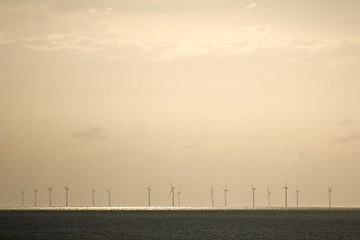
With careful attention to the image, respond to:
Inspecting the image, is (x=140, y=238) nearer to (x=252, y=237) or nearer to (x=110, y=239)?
(x=110, y=239)

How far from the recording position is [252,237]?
520 feet

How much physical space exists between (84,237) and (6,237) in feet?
47.0

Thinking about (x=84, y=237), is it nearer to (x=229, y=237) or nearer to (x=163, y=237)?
(x=163, y=237)

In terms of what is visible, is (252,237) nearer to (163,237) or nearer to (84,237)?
(163,237)

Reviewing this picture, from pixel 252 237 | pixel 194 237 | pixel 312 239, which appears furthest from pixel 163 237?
pixel 312 239

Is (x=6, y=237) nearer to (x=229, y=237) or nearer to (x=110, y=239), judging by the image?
(x=110, y=239)

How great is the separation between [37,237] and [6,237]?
5.67 m

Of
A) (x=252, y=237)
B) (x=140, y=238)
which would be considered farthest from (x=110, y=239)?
(x=252, y=237)

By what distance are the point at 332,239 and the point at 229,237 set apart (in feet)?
64.6

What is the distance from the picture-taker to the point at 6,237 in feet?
499

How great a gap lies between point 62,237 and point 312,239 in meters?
46.8

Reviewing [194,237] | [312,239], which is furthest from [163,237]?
[312,239]

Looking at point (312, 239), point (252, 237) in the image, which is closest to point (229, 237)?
point (252, 237)

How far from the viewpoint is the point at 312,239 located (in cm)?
15212
